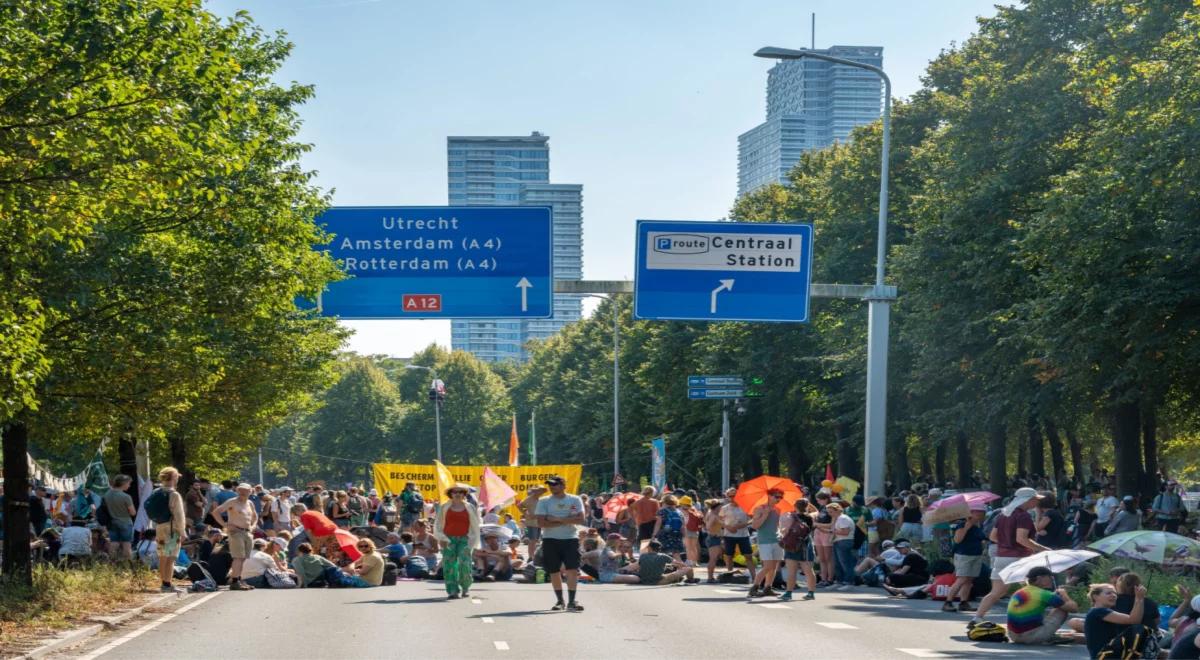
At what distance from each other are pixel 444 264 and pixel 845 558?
8460 millimetres

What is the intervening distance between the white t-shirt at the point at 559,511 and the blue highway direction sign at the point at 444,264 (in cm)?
887

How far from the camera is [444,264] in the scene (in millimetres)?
27625

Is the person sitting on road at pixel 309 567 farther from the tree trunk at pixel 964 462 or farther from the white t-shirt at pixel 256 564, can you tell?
the tree trunk at pixel 964 462

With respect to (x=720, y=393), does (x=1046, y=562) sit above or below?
below

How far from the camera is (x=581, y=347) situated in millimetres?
104750

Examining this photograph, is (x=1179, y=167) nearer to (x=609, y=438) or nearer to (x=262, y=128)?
(x=262, y=128)

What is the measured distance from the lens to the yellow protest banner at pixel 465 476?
4366 centimetres

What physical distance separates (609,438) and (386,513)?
46.3 meters

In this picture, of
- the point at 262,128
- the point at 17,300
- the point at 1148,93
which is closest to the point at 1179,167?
the point at 1148,93

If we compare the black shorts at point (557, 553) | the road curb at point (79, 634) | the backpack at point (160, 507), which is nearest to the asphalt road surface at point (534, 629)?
the road curb at point (79, 634)

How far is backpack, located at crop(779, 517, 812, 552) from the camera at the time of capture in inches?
845

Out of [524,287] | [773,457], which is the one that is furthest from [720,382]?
[773,457]

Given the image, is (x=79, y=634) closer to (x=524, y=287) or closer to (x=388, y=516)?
(x=524, y=287)

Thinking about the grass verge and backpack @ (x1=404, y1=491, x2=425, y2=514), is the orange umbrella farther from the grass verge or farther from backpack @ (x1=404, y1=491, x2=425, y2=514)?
backpack @ (x1=404, y1=491, x2=425, y2=514)
